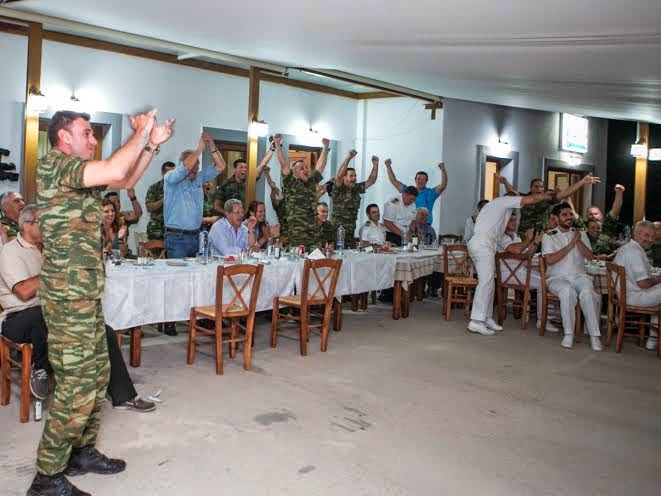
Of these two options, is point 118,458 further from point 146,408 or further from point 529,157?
point 529,157

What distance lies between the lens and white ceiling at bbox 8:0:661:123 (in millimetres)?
4352

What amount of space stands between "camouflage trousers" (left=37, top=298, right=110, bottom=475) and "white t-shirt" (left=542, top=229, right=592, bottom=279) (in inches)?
193

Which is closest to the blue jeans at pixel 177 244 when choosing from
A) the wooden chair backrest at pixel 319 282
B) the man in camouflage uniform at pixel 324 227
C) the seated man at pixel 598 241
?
the wooden chair backrest at pixel 319 282

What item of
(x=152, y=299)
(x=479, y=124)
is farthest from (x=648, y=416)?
(x=479, y=124)

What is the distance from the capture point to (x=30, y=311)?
3.83 m

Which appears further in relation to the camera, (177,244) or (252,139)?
(252,139)

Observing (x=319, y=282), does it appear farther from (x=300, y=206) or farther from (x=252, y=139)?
(x=252, y=139)

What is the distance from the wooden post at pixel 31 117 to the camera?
6.75 meters

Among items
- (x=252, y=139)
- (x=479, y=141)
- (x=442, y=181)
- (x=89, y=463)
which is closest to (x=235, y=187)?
(x=252, y=139)

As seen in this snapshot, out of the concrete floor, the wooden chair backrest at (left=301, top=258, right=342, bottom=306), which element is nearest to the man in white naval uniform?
the concrete floor

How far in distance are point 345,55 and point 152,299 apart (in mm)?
3322

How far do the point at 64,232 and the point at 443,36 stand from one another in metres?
3.50

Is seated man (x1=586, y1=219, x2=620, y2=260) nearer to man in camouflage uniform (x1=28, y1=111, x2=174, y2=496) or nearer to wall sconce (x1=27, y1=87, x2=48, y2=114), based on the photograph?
wall sconce (x1=27, y1=87, x2=48, y2=114)

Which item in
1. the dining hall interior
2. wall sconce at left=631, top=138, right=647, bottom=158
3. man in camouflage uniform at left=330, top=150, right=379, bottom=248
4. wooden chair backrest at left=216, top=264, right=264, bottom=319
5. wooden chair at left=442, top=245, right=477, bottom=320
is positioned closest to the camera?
the dining hall interior
